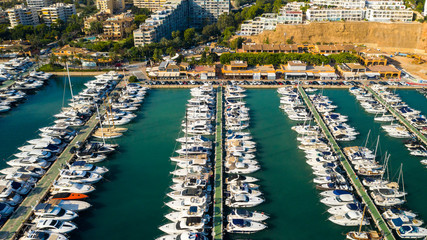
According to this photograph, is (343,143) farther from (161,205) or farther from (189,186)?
(161,205)

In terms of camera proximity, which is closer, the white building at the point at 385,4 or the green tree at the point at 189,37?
the green tree at the point at 189,37

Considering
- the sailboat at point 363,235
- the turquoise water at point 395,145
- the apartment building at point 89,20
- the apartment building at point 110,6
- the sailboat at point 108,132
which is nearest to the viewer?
the sailboat at point 363,235

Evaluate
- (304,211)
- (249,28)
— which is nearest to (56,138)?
(304,211)

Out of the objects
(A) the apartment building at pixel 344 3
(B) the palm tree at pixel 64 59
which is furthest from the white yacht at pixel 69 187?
(A) the apartment building at pixel 344 3

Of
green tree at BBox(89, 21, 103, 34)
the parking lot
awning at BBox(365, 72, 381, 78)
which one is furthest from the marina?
green tree at BBox(89, 21, 103, 34)

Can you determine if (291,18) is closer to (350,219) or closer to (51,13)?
(350,219)

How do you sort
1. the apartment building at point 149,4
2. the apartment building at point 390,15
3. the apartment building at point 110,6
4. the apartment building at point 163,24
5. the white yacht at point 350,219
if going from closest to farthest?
the white yacht at point 350,219 → the apartment building at point 163,24 → the apartment building at point 390,15 → the apartment building at point 110,6 → the apartment building at point 149,4

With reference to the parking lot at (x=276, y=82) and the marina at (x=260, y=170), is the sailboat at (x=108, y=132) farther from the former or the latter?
the parking lot at (x=276, y=82)
